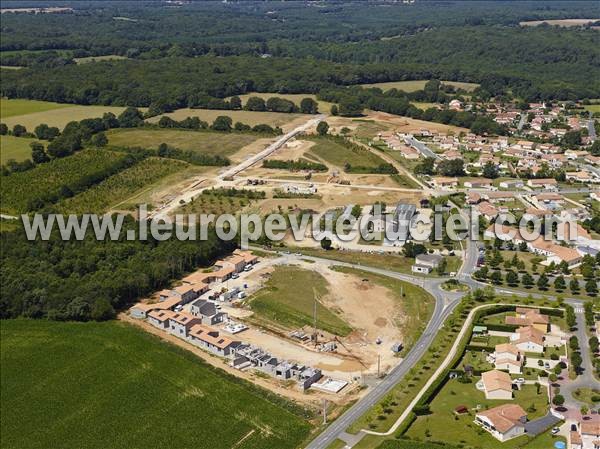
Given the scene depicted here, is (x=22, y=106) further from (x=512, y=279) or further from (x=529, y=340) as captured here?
(x=529, y=340)

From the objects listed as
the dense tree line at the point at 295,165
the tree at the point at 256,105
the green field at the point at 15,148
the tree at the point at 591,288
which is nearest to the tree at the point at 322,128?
the dense tree line at the point at 295,165

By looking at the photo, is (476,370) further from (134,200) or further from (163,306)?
(134,200)

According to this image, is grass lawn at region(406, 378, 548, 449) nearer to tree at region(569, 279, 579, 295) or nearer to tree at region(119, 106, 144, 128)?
tree at region(569, 279, 579, 295)

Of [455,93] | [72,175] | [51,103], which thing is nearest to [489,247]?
[72,175]

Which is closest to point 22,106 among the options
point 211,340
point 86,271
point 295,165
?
point 295,165

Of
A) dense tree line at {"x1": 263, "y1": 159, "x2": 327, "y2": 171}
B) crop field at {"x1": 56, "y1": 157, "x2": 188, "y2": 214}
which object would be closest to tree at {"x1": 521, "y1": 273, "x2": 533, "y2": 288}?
dense tree line at {"x1": 263, "y1": 159, "x2": 327, "y2": 171}

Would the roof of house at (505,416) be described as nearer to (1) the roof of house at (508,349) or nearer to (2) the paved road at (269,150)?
(1) the roof of house at (508,349)
